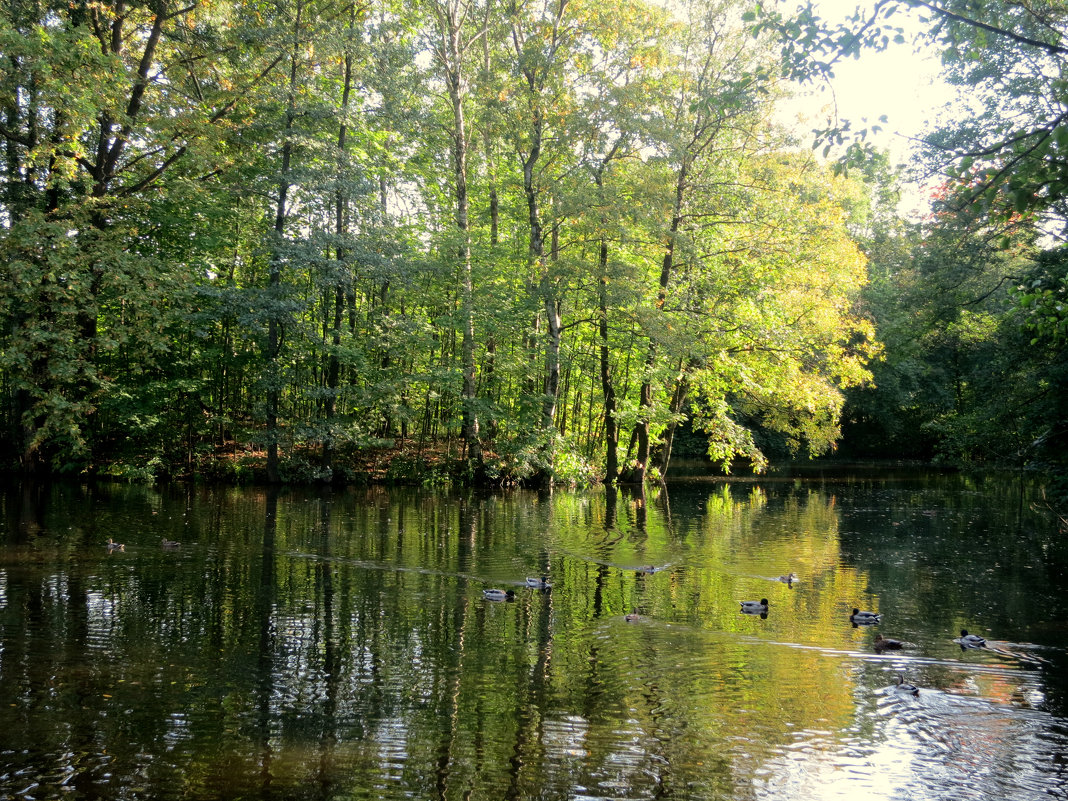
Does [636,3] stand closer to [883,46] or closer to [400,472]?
[400,472]

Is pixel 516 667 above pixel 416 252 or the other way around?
the other way around

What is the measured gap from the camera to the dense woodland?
22703 millimetres

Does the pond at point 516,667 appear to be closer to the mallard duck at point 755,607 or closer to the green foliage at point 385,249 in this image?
the mallard duck at point 755,607

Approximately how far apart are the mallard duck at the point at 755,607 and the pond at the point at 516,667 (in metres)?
0.07

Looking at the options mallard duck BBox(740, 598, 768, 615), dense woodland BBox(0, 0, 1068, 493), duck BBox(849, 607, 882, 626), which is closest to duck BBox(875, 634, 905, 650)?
duck BBox(849, 607, 882, 626)

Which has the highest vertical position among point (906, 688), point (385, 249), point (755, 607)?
point (385, 249)

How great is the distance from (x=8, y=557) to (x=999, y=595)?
16.5 meters

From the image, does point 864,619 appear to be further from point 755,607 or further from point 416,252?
point 416,252

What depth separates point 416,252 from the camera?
28281 mm

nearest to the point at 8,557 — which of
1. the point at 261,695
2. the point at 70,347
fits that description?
the point at 261,695

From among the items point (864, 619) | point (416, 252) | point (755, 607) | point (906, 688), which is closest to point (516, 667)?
point (906, 688)

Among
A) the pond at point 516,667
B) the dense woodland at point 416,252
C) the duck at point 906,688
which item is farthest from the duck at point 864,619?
the dense woodland at point 416,252

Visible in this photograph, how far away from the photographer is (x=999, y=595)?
463 inches

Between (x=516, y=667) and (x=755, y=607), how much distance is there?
4.26m
